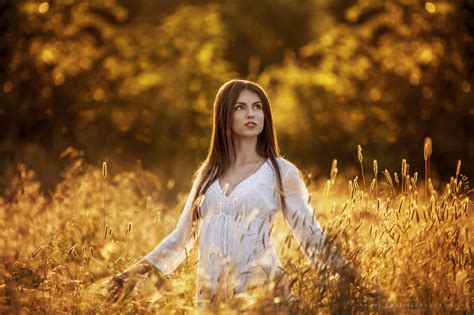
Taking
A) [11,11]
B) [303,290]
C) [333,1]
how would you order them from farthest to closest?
1. [333,1]
2. [11,11]
3. [303,290]

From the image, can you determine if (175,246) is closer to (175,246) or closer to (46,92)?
(175,246)

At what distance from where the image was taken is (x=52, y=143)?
1430 cm

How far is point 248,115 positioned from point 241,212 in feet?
1.71

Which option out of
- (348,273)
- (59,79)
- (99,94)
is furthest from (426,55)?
(348,273)

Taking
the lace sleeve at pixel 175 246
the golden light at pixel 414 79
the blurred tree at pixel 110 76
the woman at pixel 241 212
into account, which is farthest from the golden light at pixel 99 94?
the lace sleeve at pixel 175 246

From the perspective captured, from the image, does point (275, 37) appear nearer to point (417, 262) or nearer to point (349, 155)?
point (349, 155)

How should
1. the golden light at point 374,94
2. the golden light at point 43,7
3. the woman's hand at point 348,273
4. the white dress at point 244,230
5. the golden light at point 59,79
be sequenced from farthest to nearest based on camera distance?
1. the golden light at point 374,94
2. the golden light at point 59,79
3. the golden light at point 43,7
4. the white dress at point 244,230
5. the woman's hand at point 348,273

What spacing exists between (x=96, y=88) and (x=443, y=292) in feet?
37.6

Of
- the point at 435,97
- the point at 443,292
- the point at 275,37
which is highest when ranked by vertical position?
the point at 275,37

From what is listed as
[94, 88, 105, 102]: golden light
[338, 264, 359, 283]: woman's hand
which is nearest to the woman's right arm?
[338, 264, 359, 283]: woman's hand

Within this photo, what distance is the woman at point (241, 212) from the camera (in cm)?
309

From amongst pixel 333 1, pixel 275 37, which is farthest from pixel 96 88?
pixel 333 1

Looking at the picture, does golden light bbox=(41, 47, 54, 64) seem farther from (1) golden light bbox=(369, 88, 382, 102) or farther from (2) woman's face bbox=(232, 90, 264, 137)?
(2) woman's face bbox=(232, 90, 264, 137)

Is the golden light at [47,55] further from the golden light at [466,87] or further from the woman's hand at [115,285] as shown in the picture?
the woman's hand at [115,285]
